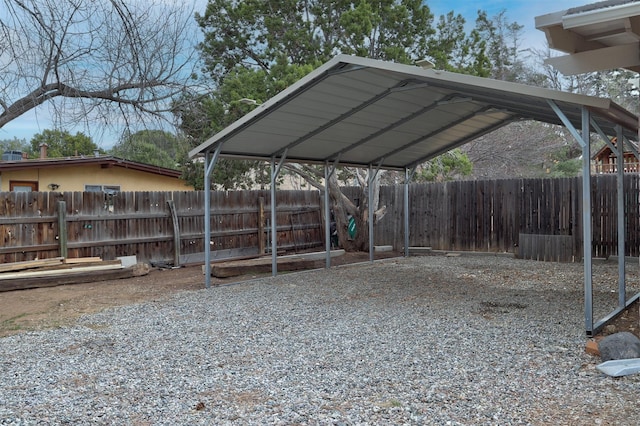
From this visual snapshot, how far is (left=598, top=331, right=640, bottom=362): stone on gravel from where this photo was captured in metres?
3.88

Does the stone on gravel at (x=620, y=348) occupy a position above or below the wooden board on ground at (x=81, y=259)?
below

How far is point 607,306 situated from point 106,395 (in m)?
5.62

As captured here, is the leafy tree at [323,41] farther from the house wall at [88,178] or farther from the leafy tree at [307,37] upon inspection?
the house wall at [88,178]

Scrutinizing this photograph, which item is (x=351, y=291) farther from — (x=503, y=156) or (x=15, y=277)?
(x=503, y=156)

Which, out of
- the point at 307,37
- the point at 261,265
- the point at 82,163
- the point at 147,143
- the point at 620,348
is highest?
the point at 307,37

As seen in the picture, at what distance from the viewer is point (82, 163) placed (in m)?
13.4

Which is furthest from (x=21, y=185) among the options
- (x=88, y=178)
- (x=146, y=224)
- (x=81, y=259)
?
(x=81, y=259)

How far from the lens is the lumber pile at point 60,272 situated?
780 cm

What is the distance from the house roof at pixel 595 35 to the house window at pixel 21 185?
41.0ft

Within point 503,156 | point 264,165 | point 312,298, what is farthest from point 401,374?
point 503,156

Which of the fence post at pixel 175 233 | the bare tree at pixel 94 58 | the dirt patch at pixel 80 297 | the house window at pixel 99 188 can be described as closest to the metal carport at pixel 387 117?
the dirt patch at pixel 80 297

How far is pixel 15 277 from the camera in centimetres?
775

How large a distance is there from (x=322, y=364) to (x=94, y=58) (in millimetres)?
4507

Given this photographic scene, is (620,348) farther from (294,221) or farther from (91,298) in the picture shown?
(294,221)
